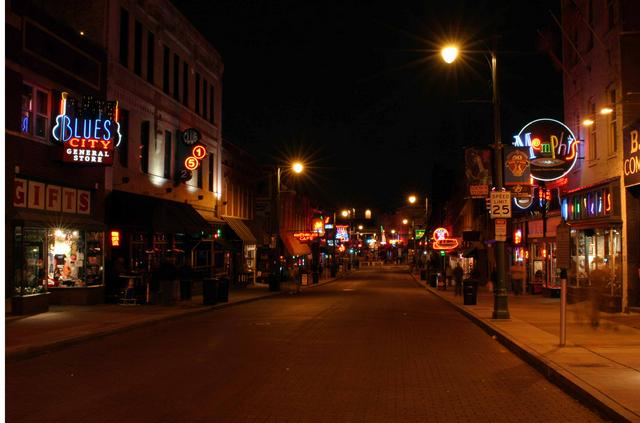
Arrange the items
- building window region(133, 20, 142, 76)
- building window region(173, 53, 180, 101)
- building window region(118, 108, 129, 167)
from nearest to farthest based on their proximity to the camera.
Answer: building window region(118, 108, 129, 167) < building window region(133, 20, 142, 76) < building window region(173, 53, 180, 101)

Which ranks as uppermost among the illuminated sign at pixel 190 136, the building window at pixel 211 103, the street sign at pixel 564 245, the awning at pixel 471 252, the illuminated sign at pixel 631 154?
the building window at pixel 211 103

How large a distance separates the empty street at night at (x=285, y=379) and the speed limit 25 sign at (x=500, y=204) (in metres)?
3.41

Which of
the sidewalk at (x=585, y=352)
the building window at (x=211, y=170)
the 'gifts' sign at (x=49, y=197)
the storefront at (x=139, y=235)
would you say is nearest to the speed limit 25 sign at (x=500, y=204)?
the sidewalk at (x=585, y=352)

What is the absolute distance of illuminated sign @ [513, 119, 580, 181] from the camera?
2342cm

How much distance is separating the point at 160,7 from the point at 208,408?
2623 centimetres

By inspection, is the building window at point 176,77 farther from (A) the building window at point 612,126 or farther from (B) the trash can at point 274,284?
(A) the building window at point 612,126

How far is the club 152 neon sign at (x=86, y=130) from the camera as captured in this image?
2128cm

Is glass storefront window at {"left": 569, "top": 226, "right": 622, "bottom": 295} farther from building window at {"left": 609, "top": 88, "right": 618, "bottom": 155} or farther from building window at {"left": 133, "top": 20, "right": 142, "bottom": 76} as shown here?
building window at {"left": 133, "top": 20, "right": 142, "bottom": 76}

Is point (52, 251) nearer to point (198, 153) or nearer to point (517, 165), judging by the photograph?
point (198, 153)

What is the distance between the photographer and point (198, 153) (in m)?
33.2

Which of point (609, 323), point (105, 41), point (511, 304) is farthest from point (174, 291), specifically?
point (609, 323)

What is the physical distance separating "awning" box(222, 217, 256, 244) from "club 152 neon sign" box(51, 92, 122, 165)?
1894cm

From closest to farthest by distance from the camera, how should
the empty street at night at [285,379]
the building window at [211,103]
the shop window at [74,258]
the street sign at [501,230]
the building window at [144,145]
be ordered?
1. the empty street at night at [285,379]
2. the street sign at [501,230]
3. the shop window at [74,258]
4. the building window at [144,145]
5. the building window at [211,103]

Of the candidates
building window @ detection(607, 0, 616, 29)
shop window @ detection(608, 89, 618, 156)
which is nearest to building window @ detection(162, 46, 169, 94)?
building window @ detection(607, 0, 616, 29)
